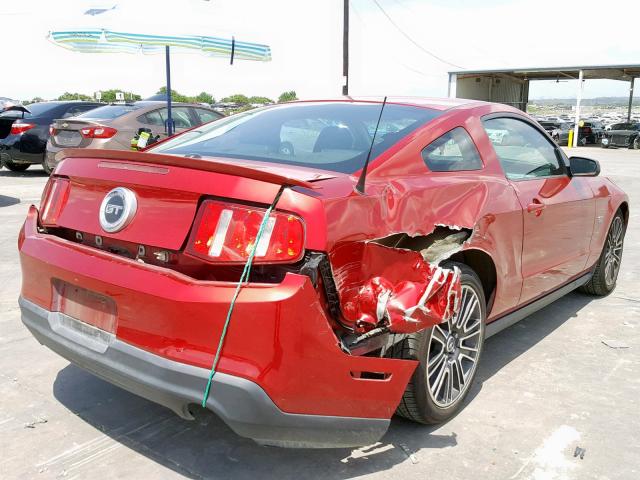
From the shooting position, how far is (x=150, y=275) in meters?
2.26

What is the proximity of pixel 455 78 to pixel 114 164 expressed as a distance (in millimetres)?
39286

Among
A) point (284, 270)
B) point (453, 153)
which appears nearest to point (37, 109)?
point (453, 153)

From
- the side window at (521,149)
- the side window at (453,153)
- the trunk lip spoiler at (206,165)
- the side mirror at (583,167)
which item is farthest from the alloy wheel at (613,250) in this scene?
the trunk lip spoiler at (206,165)

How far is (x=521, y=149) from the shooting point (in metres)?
3.84

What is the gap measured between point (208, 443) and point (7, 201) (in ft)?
25.4

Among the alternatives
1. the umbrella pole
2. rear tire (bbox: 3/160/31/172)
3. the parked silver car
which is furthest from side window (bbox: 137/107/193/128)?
rear tire (bbox: 3/160/31/172)

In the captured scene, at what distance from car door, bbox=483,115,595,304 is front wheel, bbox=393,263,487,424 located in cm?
57

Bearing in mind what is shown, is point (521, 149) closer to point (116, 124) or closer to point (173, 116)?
point (116, 124)

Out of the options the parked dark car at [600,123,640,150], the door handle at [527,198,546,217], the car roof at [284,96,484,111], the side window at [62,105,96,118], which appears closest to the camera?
the car roof at [284,96,484,111]

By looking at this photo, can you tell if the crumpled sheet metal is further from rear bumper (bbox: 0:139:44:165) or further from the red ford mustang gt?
rear bumper (bbox: 0:139:44:165)

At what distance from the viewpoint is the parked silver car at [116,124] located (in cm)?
1047

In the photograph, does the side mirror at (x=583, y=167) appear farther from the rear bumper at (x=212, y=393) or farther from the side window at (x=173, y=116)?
the side window at (x=173, y=116)

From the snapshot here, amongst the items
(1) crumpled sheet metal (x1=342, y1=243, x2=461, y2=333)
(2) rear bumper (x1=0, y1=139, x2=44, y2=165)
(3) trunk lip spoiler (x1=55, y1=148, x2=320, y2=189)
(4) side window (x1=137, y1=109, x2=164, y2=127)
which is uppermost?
(3) trunk lip spoiler (x1=55, y1=148, x2=320, y2=189)

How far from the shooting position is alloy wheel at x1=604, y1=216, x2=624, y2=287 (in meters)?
5.02
